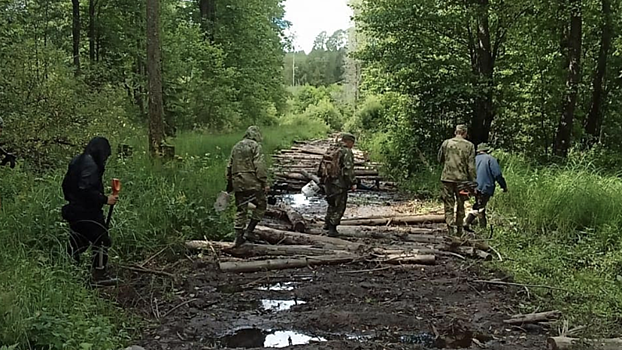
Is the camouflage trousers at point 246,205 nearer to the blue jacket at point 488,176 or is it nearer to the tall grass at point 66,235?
the tall grass at point 66,235

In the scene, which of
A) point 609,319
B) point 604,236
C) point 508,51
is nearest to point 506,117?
point 508,51

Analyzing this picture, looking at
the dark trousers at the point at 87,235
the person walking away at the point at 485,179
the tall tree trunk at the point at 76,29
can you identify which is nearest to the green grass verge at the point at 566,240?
the person walking away at the point at 485,179

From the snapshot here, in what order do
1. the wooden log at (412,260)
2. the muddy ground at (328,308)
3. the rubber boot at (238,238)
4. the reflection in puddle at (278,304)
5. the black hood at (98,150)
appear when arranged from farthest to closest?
the rubber boot at (238,238)
the wooden log at (412,260)
the reflection in puddle at (278,304)
the black hood at (98,150)
the muddy ground at (328,308)

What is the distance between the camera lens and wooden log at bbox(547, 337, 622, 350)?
5.44m

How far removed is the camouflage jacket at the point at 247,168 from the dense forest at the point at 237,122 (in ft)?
3.12

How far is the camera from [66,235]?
7645 mm

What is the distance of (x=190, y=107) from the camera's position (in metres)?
27.0

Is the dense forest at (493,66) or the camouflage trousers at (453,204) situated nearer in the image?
the camouflage trousers at (453,204)

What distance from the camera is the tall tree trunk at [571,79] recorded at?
14.7 m

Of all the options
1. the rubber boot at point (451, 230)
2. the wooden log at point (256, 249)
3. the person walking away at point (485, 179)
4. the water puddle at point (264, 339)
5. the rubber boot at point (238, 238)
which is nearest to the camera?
the water puddle at point (264, 339)

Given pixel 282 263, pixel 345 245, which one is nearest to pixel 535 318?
pixel 282 263

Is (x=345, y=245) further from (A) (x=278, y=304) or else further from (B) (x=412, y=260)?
(A) (x=278, y=304)

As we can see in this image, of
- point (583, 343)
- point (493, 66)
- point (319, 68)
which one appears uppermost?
point (319, 68)

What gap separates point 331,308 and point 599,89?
47.1ft
